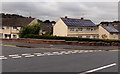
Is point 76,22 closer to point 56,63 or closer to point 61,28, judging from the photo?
point 61,28

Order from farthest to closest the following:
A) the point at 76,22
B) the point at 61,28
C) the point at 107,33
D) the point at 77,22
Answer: the point at 107,33, the point at 77,22, the point at 76,22, the point at 61,28

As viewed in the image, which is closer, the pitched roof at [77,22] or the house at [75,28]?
the house at [75,28]

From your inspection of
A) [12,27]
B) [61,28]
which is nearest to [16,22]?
[12,27]

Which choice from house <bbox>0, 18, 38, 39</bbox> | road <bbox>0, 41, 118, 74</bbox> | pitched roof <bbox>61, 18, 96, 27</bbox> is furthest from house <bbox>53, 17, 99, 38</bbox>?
road <bbox>0, 41, 118, 74</bbox>

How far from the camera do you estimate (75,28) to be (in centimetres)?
5138

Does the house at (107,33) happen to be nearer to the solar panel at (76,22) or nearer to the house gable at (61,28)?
the solar panel at (76,22)

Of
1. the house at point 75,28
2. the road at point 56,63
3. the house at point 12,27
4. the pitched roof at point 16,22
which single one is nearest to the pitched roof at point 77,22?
the house at point 75,28

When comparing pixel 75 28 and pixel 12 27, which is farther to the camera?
pixel 12 27

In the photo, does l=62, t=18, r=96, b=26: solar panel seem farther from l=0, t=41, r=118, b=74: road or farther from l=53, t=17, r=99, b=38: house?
l=0, t=41, r=118, b=74: road

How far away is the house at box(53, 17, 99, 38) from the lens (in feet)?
165

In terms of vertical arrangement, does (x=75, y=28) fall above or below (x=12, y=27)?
below

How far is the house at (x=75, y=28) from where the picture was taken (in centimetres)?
5041

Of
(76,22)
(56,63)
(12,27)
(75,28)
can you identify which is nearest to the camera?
(56,63)

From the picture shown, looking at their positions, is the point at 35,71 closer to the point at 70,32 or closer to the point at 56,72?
the point at 56,72
